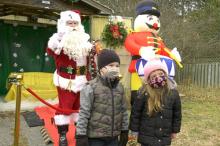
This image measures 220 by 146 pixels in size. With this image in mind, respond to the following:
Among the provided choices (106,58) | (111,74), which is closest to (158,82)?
(111,74)

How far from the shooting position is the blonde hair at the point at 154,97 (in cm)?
432

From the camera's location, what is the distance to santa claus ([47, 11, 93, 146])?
236 inches

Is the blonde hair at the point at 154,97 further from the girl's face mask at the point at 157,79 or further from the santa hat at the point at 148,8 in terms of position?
the santa hat at the point at 148,8

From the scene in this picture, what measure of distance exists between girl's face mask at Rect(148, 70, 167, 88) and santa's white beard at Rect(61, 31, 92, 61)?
6.25ft

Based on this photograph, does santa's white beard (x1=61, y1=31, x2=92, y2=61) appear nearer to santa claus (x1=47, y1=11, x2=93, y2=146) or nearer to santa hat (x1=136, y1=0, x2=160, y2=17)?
santa claus (x1=47, y1=11, x2=93, y2=146)

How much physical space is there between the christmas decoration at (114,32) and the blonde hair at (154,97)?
543cm

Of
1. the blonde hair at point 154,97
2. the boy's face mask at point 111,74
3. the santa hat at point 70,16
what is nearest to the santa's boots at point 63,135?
the santa hat at point 70,16

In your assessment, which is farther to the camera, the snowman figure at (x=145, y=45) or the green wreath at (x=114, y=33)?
the green wreath at (x=114, y=33)

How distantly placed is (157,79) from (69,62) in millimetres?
2093

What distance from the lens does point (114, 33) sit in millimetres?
9797

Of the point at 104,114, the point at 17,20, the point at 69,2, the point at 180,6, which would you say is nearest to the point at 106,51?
the point at 104,114

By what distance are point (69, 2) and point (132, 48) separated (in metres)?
3.94

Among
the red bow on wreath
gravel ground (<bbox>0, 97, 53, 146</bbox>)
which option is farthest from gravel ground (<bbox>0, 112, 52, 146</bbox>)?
the red bow on wreath

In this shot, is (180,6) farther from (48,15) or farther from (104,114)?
(104,114)
